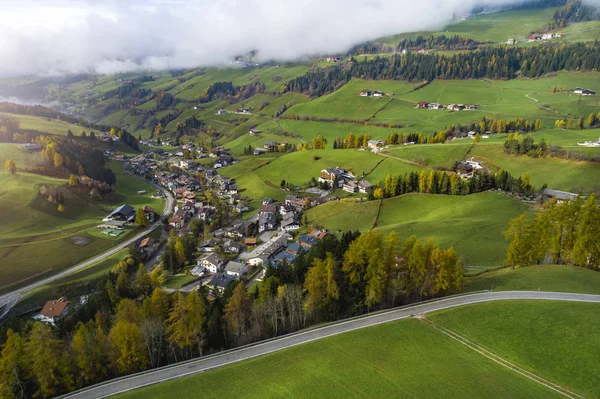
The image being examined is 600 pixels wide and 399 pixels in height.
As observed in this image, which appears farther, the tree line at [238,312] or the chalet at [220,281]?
the chalet at [220,281]

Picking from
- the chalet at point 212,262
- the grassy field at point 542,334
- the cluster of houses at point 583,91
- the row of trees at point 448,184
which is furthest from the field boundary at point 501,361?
the cluster of houses at point 583,91

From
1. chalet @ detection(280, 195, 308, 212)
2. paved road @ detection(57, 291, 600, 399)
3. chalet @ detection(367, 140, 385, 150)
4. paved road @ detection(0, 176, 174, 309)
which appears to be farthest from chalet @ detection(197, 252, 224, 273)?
chalet @ detection(367, 140, 385, 150)

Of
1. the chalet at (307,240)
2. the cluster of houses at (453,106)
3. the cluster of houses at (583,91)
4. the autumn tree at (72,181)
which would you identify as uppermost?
the cluster of houses at (583,91)

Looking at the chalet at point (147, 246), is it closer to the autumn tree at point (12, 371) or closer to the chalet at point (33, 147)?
the autumn tree at point (12, 371)

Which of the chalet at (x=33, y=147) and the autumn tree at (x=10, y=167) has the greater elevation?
the chalet at (x=33, y=147)

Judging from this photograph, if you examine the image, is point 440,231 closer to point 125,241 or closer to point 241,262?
point 241,262

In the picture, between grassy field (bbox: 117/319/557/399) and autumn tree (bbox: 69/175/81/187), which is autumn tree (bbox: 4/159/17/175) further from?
grassy field (bbox: 117/319/557/399)

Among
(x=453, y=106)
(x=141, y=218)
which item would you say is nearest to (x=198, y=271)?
(x=141, y=218)
